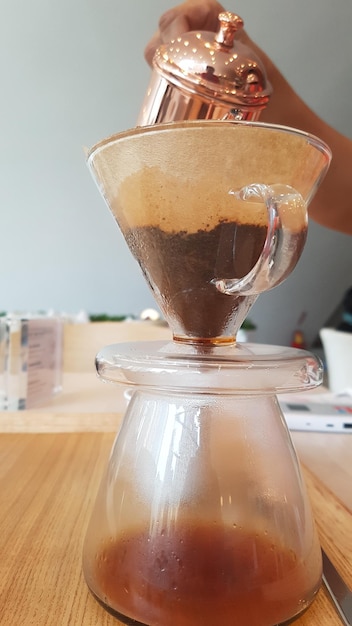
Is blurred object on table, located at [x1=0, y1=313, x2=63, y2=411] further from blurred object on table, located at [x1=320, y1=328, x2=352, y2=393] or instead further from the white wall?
the white wall

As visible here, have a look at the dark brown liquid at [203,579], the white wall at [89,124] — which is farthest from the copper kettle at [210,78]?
the white wall at [89,124]

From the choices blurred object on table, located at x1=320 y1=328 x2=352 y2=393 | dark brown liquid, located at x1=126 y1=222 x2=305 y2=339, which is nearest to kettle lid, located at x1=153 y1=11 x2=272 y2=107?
dark brown liquid, located at x1=126 y1=222 x2=305 y2=339

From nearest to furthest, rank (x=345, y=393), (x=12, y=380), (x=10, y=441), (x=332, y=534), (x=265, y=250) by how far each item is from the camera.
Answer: (x=265, y=250), (x=332, y=534), (x=10, y=441), (x=12, y=380), (x=345, y=393)

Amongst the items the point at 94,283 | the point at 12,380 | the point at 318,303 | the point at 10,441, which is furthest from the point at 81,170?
the point at 10,441

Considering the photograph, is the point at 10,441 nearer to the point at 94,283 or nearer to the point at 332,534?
the point at 332,534

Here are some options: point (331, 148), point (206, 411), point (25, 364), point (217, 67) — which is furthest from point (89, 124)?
point (206, 411)

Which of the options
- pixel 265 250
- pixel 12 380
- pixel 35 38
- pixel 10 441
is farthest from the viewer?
pixel 35 38

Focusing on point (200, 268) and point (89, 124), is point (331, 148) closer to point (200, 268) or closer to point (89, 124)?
Result: point (200, 268)

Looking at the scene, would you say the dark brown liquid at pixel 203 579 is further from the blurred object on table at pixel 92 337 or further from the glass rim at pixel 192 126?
the blurred object on table at pixel 92 337
